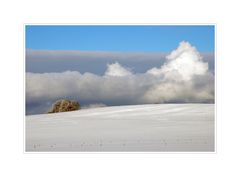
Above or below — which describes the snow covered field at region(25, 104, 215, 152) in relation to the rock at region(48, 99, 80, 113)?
below

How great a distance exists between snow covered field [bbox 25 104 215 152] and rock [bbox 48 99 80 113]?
19cm

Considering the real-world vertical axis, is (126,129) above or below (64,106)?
below

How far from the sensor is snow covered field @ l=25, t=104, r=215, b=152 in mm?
7719

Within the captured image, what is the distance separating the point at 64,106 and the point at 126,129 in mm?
1443

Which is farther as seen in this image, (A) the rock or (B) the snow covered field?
(A) the rock

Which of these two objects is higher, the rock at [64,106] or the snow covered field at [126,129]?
the rock at [64,106]

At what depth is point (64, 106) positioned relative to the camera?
366 inches

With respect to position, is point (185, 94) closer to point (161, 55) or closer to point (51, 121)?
point (161, 55)

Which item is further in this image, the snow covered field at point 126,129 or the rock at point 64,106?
the rock at point 64,106

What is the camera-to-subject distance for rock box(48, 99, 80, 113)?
884cm

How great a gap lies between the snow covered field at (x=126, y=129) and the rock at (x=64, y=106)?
19 cm

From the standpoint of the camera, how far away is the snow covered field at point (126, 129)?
7.72 meters
